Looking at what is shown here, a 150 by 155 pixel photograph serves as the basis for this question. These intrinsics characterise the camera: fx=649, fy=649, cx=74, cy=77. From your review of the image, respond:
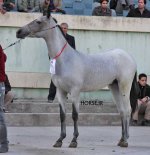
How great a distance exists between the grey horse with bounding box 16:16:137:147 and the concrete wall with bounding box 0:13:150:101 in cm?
415

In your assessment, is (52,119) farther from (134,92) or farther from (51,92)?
(134,92)

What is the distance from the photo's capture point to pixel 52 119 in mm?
14352

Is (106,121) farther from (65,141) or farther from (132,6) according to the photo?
(132,6)

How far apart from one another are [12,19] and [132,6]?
354cm

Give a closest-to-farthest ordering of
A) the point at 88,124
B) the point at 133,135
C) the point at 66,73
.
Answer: the point at 66,73 < the point at 133,135 < the point at 88,124

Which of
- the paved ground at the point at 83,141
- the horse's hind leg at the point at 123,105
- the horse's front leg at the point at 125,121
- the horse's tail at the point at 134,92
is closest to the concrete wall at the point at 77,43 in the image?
the paved ground at the point at 83,141

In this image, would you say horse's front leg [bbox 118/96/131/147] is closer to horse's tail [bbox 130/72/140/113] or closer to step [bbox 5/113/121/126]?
horse's tail [bbox 130/72/140/113]

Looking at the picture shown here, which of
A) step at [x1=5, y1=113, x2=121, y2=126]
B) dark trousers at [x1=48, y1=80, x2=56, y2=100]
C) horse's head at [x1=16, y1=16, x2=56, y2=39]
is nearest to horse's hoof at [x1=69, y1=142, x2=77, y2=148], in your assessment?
horse's head at [x1=16, y1=16, x2=56, y2=39]

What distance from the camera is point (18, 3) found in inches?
650

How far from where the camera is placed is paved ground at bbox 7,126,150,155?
1090cm

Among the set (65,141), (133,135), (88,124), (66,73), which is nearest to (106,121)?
(88,124)

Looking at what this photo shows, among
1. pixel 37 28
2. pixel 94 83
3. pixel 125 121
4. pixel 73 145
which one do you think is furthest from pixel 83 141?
pixel 37 28

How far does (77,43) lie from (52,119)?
2.68m

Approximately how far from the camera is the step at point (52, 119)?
46.4 ft
